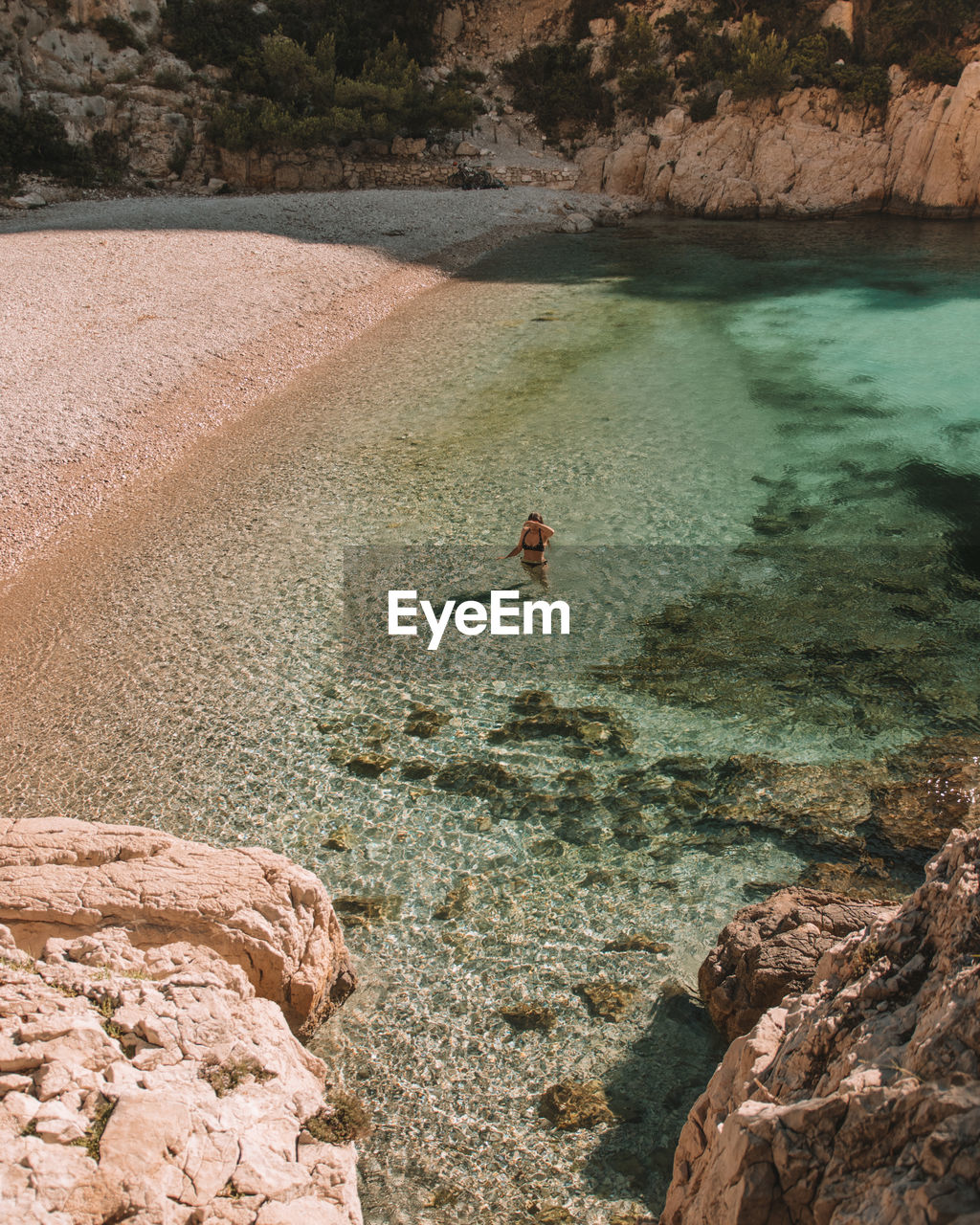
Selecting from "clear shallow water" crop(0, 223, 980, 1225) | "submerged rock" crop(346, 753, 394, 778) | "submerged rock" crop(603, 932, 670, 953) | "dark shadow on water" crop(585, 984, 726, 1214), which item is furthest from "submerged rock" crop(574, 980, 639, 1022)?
"submerged rock" crop(346, 753, 394, 778)

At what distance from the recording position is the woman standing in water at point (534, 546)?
1164cm

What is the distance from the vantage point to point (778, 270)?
91.1 ft

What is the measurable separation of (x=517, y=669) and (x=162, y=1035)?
20.6 ft

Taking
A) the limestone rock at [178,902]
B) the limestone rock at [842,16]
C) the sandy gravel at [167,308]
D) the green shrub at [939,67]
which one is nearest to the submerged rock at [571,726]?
the limestone rock at [178,902]

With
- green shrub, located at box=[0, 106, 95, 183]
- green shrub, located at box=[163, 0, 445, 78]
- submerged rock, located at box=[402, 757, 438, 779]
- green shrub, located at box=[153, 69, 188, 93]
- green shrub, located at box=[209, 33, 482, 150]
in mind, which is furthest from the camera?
green shrub, located at box=[163, 0, 445, 78]

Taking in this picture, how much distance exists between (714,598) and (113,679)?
287 inches

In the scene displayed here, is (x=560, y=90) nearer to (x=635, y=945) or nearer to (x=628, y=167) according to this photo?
(x=628, y=167)

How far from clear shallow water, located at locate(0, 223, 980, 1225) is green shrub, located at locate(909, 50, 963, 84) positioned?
2010cm

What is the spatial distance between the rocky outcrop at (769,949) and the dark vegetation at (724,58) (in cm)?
3743

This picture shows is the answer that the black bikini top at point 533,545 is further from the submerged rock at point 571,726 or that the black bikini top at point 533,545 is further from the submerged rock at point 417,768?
the submerged rock at point 417,768

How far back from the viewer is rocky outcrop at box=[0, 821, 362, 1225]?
12.4ft

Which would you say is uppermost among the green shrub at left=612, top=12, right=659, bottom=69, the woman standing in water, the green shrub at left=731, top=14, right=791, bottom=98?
the green shrub at left=612, top=12, right=659, bottom=69

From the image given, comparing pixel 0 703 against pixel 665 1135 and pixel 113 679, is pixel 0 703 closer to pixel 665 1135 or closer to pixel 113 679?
pixel 113 679

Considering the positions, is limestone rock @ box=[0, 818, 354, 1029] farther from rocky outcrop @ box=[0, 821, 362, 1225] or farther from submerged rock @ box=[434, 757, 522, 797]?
submerged rock @ box=[434, 757, 522, 797]
